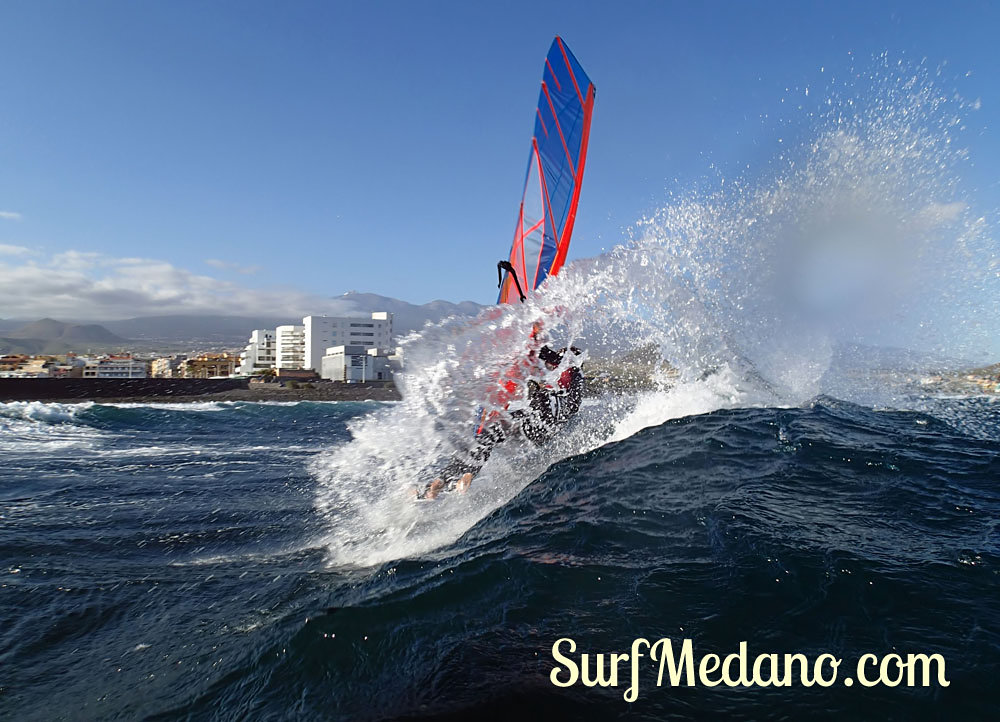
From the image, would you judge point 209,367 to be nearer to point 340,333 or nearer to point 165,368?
point 165,368

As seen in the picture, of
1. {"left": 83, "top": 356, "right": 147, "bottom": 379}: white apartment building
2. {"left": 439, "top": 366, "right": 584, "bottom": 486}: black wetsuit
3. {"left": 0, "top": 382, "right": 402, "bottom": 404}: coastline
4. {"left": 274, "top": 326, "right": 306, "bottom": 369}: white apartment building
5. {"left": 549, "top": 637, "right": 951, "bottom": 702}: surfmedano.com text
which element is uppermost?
{"left": 274, "top": 326, "right": 306, "bottom": 369}: white apartment building

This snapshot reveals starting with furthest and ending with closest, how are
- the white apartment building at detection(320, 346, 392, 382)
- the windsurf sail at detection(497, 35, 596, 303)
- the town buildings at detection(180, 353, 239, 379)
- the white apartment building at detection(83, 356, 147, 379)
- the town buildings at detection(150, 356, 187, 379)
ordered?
the town buildings at detection(150, 356, 187, 379), the town buildings at detection(180, 353, 239, 379), the white apartment building at detection(320, 346, 392, 382), the white apartment building at detection(83, 356, 147, 379), the windsurf sail at detection(497, 35, 596, 303)

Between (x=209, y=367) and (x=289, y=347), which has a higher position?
(x=289, y=347)

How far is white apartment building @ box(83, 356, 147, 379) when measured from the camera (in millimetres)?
57675

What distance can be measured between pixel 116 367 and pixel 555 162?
72.7 m

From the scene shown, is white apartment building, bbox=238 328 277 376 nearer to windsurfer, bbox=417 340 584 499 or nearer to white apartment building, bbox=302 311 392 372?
white apartment building, bbox=302 311 392 372

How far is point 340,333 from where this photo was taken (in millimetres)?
82625

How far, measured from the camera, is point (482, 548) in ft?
9.30

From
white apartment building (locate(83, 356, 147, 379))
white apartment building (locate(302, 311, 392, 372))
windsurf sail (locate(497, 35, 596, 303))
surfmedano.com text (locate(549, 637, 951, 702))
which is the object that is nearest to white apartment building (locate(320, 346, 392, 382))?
white apartment building (locate(302, 311, 392, 372))

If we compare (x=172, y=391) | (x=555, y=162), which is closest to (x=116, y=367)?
(x=172, y=391)

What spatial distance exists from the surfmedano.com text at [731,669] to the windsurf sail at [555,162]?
365 centimetres

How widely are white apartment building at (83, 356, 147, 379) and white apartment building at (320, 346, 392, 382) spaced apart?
2332 cm

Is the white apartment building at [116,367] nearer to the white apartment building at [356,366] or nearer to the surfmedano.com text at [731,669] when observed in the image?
the white apartment building at [356,366]

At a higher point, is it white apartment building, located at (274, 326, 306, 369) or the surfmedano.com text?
white apartment building, located at (274, 326, 306, 369)
